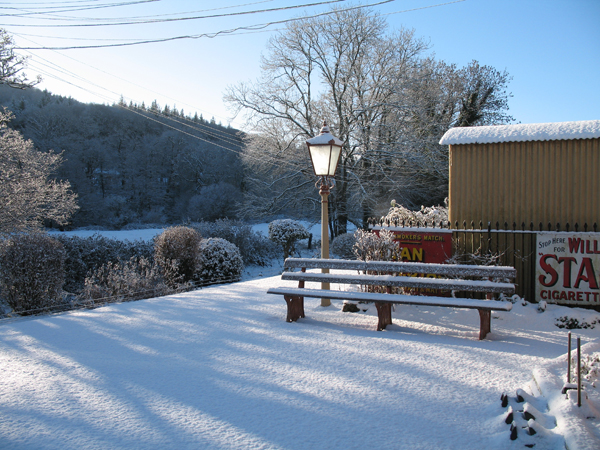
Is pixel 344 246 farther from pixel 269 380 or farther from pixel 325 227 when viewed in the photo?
pixel 269 380

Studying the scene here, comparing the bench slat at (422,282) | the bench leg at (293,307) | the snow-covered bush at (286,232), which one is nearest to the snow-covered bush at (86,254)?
the snow-covered bush at (286,232)

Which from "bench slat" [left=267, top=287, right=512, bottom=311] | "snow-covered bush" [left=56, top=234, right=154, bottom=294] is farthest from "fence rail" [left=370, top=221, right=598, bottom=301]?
"snow-covered bush" [left=56, top=234, right=154, bottom=294]

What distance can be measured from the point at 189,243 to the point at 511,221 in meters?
7.95

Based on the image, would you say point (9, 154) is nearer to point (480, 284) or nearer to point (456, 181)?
point (456, 181)

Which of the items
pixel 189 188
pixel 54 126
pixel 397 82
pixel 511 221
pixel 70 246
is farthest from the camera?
pixel 189 188

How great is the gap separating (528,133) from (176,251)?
8.60 meters

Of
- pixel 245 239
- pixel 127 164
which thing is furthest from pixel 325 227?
pixel 127 164

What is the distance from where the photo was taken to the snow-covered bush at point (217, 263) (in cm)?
1209

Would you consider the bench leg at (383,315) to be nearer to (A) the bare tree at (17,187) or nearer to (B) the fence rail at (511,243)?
(B) the fence rail at (511,243)

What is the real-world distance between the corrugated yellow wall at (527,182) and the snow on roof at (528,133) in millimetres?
141

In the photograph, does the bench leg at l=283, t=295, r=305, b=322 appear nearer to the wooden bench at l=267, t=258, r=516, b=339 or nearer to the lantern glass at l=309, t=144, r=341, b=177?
the wooden bench at l=267, t=258, r=516, b=339

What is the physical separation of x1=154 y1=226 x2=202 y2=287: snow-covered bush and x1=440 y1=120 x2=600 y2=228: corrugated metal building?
7.01m

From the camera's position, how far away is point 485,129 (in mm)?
6992

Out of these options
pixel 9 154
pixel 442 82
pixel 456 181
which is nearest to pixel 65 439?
pixel 456 181
